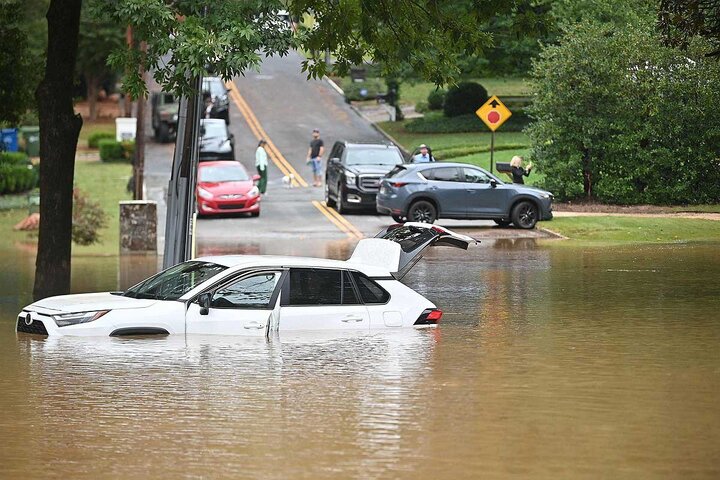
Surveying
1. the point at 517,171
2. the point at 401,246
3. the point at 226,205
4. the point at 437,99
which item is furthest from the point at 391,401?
the point at 437,99

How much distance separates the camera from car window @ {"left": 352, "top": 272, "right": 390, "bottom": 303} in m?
16.4

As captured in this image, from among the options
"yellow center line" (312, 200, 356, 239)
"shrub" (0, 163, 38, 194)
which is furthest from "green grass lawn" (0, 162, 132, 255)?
"yellow center line" (312, 200, 356, 239)

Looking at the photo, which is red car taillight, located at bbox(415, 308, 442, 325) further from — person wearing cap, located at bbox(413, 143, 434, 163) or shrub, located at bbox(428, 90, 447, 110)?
shrub, located at bbox(428, 90, 447, 110)

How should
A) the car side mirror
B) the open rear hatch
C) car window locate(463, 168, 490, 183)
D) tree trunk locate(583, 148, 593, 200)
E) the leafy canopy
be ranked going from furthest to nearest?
1. tree trunk locate(583, 148, 593, 200)
2. car window locate(463, 168, 490, 183)
3. the leafy canopy
4. the open rear hatch
5. the car side mirror

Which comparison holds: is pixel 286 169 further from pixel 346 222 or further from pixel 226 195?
pixel 346 222

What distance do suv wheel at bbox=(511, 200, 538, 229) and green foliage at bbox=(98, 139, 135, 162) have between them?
A: 22.8 meters

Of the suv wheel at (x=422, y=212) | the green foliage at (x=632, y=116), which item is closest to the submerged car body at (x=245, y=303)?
the suv wheel at (x=422, y=212)

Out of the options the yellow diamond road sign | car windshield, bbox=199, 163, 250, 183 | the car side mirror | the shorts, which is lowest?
the car side mirror

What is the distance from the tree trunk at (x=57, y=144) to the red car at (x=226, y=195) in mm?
14744

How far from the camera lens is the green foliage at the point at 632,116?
37.7 metres

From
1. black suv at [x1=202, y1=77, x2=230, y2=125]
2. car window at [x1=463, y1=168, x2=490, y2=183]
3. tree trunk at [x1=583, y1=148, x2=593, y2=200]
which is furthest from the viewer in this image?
black suv at [x1=202, y1=77, x2=230, y2=125]

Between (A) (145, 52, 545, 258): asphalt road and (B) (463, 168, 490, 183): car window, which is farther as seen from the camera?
(B) (463, 168, 490, 183): car window

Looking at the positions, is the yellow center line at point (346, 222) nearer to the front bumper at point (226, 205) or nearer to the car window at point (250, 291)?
the front bumper at point (226, 205)

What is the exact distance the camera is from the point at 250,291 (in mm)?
15961
